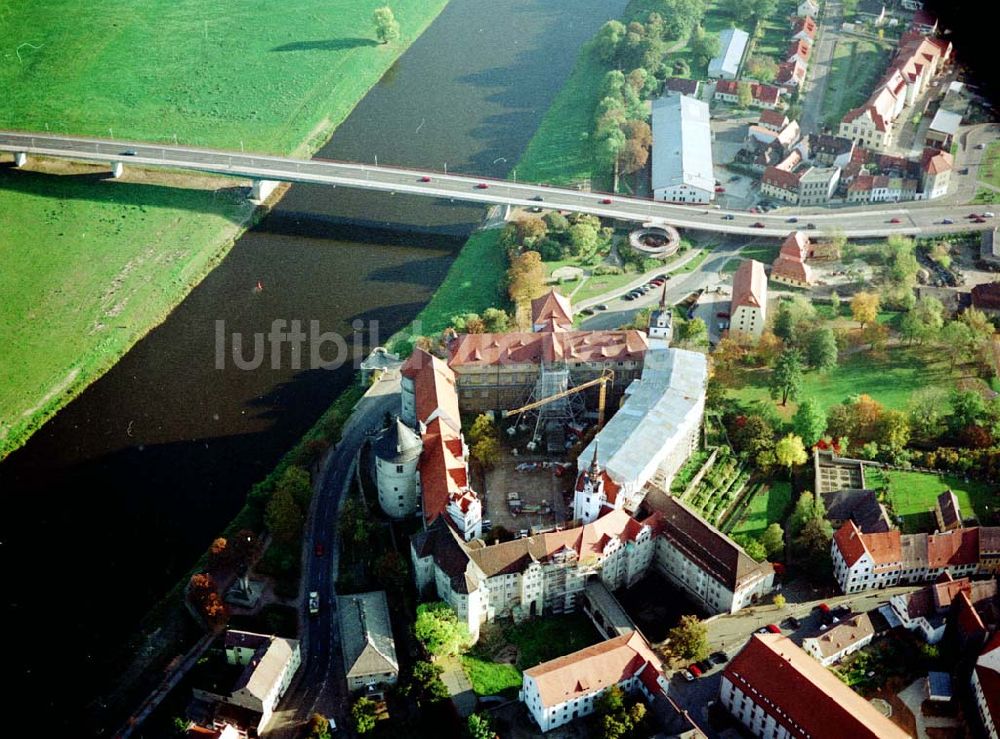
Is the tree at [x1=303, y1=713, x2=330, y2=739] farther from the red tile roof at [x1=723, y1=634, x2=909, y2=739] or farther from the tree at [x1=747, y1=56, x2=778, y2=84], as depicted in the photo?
the tree at [x1=747, y1=56, x2=778, y2=84]

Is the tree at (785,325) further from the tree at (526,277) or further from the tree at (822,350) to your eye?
the tree at (526,277)

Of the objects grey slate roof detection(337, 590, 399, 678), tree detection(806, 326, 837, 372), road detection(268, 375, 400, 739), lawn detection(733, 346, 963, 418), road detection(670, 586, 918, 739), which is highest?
tree detection(806, 326, 837, 372)

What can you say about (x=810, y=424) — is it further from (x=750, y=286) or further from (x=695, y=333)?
(x=750, y=286)

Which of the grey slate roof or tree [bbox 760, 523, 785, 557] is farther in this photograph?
tree [bbox 760, 523, 785, 557]

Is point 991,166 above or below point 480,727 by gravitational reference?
above

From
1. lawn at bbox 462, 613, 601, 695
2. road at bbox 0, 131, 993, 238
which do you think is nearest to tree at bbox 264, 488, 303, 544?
lawn at bbox 462, 613, 601, 695

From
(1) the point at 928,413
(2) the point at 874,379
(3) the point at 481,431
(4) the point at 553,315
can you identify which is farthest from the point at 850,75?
(3) the point at 481,431
